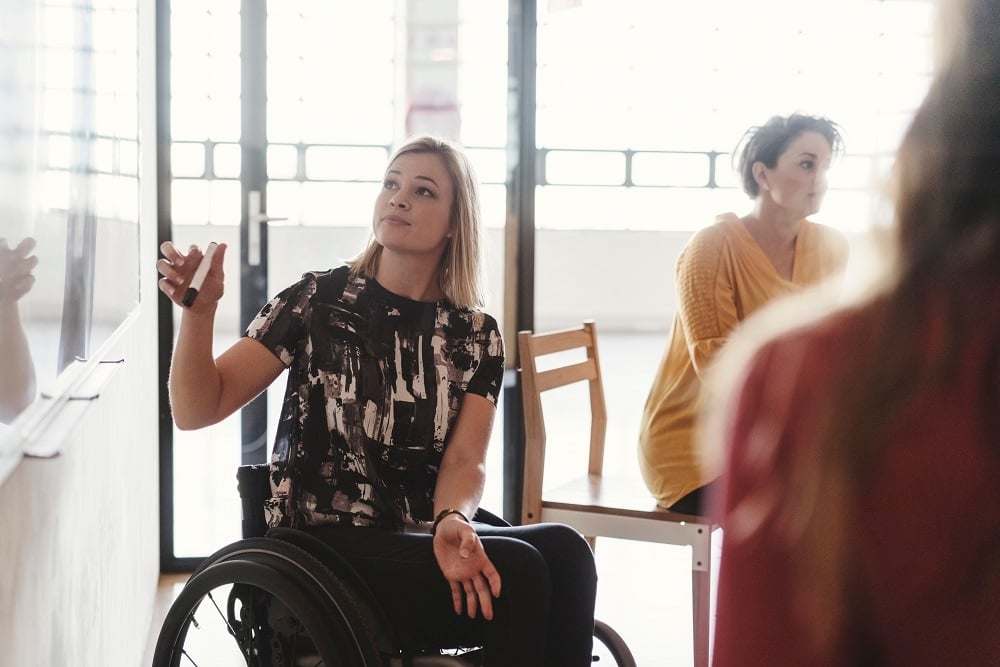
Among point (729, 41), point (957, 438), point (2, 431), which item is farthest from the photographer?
point (729, 41)

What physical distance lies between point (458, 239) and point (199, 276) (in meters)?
0.60

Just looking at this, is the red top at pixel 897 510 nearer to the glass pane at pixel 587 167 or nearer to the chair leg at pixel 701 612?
the chair leg at pixel 701 612

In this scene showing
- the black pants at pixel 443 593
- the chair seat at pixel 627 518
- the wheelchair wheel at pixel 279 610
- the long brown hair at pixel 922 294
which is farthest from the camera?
the chair seat at pixel 627 518

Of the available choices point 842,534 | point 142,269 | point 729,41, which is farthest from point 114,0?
point 729,41

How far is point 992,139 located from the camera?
464 mm

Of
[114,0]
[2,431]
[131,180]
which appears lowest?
[2,431]

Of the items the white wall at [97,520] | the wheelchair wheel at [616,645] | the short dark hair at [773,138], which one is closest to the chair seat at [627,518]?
the wheelchair wheel at [616,645]

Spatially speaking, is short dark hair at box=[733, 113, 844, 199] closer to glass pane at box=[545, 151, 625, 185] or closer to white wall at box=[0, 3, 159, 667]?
white wall at box=[0, 3, 159, 667]

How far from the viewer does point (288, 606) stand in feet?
4.73

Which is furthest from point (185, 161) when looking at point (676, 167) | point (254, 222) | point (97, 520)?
point (676, 167)

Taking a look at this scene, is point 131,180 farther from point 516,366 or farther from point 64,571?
point 516,366

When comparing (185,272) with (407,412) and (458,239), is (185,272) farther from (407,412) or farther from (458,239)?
(458,239)

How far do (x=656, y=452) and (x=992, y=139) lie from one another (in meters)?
2.13

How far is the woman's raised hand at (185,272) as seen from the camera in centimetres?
152
